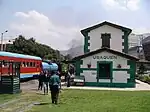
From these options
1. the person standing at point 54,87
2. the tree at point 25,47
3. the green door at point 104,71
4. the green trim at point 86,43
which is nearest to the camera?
the person standing at point 54,87

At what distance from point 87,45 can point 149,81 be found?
1166 centimetres

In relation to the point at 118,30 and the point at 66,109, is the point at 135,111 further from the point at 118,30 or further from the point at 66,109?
the point at 118,30

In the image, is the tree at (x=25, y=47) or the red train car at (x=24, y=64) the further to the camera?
the tree at (x=25, y=47)

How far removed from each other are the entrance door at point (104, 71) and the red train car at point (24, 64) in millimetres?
8803

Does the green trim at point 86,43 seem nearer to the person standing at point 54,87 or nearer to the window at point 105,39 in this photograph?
the window at point 105,39

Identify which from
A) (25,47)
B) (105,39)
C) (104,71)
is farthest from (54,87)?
(25,47)

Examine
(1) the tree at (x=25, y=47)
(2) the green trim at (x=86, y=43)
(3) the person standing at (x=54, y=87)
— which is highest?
(1) the tree at (x=25, y=47)

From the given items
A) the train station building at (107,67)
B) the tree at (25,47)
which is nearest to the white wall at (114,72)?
the train station building at (107,67)

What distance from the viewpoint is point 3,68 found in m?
33.7

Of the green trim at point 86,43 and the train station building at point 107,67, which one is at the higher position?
the green trim at point 86,43

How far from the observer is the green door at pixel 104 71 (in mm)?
37906

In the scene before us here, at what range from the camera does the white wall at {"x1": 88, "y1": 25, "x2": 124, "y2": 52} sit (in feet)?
137

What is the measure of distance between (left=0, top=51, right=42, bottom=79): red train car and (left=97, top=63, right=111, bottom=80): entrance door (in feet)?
28.9

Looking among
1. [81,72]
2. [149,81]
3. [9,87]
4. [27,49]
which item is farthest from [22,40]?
[9,87]
